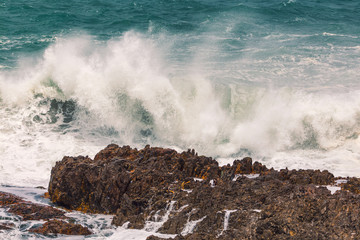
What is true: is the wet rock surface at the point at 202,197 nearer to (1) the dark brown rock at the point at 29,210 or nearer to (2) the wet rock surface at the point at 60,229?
(2) the wet rock surface at the point at 60,229

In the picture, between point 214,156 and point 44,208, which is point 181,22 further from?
point 44,208

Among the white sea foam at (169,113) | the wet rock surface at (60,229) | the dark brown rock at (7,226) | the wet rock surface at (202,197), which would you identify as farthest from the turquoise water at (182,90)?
the wet rock surface at (60,229)

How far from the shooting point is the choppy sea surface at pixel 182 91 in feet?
53.4

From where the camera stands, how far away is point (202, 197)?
868 centimetres

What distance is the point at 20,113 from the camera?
18.6 m

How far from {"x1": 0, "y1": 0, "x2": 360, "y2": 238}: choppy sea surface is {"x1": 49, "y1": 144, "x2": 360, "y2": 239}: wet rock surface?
11.1 feet

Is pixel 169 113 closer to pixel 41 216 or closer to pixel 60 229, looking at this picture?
pixel 41 216

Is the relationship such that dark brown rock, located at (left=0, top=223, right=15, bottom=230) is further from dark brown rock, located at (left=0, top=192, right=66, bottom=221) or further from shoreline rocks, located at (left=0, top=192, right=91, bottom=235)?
dark brown rock, located at (left=0, top=192, right=66, bottom=221)

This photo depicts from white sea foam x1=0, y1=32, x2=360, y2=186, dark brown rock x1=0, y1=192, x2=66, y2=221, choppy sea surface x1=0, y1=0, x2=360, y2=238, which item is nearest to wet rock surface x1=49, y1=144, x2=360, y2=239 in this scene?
dark brown rock x1=0, y1=192, x2=66, y2=221

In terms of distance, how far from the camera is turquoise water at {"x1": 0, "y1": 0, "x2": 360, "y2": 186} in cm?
1633

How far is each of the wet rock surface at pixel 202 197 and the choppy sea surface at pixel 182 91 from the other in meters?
3.39

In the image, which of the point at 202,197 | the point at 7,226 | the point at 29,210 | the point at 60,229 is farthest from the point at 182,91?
the point at 7,226

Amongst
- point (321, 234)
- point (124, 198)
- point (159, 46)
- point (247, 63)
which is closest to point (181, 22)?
point (159, 46)

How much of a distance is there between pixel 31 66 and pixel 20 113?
179 inches
